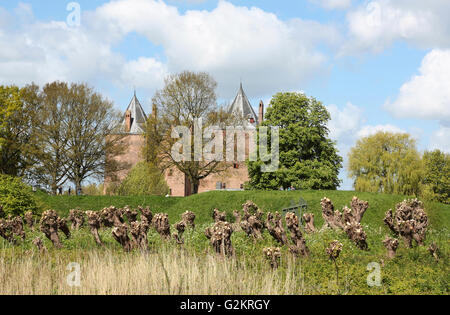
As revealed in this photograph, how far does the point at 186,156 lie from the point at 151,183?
4.99 m

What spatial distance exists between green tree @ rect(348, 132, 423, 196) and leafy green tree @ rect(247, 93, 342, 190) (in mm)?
12058

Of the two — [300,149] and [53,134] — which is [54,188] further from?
[300,149]

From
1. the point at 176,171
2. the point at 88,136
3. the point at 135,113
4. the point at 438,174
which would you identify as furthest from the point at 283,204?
the point at 135,113

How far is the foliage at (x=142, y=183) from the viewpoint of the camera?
36.6 meters

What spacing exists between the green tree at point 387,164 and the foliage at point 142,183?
19.9 meters

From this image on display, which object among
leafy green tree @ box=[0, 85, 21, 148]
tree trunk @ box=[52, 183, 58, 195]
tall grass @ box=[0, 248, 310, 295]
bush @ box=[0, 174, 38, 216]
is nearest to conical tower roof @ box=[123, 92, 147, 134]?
tree trunk @ box=[52, 183, 58, 195]

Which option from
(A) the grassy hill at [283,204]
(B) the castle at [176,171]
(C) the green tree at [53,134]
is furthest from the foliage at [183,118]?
(B) the castle at [176,171]

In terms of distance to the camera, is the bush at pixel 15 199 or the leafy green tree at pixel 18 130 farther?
the leafy green tree at pixel 18 130

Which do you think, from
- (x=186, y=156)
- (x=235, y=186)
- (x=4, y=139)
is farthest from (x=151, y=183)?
(x=235, y=186)

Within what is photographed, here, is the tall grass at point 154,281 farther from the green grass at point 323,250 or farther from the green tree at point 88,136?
the green tree at point 88,136

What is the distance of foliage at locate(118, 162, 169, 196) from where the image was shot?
3659 centimetres

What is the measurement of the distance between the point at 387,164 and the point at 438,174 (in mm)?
7855
